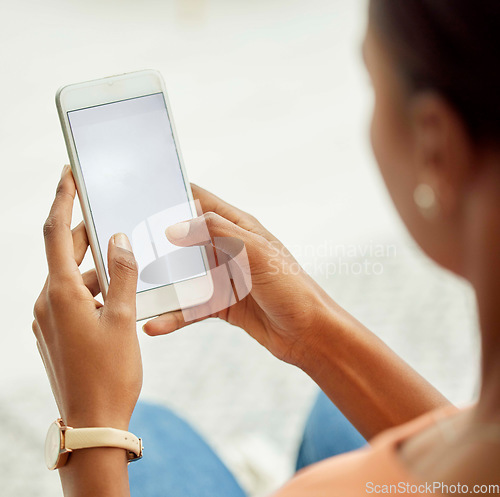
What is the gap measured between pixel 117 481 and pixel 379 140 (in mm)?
298

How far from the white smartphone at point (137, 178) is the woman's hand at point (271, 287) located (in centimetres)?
2

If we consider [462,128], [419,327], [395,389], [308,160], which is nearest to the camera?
[462,128]

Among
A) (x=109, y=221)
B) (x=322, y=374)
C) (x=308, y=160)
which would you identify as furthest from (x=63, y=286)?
(x=308, y=160)

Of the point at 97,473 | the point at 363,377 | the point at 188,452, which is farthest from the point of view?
the point at 188,452

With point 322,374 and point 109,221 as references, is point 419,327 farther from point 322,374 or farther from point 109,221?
point 109,221

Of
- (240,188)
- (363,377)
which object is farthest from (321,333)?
(240,188)

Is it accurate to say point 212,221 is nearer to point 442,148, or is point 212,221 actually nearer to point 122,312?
point 122,312

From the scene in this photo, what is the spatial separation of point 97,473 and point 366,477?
0.69ft

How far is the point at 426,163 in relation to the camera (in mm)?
264

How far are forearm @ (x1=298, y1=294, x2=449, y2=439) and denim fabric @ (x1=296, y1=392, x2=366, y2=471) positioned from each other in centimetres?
9

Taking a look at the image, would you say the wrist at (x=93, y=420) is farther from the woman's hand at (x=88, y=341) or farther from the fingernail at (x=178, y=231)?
the fingernail at (x=178, y=231)

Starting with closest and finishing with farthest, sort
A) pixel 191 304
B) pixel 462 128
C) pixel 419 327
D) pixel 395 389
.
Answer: pixel 462 128
pixel 395 389
pixel 191 304
pixel 419 327

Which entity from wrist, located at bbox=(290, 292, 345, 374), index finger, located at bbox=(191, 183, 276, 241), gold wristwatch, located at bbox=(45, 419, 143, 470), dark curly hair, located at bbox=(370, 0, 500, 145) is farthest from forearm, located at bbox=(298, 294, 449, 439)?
dark curly hair, located at bbox=(370, 0, 500, 145)

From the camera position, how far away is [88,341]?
0.45 metres
